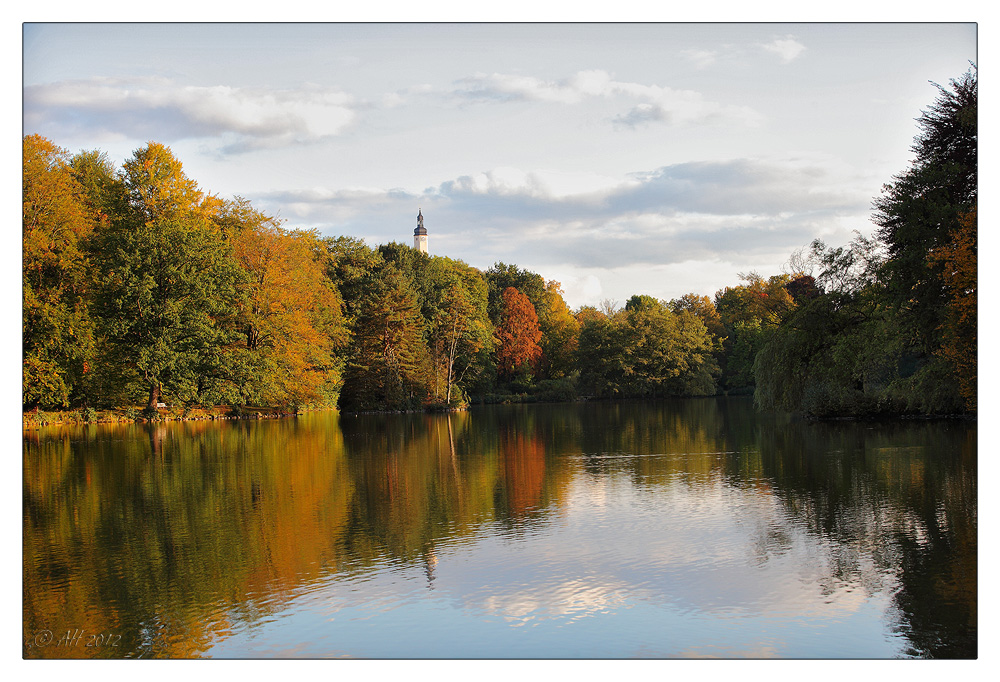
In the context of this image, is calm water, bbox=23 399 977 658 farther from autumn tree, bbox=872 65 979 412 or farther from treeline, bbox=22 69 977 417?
treeline, bbox=22 69 977 417

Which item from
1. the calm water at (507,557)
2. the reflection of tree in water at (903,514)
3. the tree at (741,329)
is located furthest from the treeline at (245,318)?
the reflection of tree in water at (903,514)

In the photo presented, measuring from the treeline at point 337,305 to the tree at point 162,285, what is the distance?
0.24 ft

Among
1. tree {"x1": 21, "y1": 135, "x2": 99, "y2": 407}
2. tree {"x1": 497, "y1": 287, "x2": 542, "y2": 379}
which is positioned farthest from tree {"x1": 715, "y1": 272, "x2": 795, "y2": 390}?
tree {"x1": 21, "y1": 135, "x2": 99, "y2": 407}

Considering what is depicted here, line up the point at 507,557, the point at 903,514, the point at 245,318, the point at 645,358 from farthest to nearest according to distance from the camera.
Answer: the point at 645,358 → the point at 245,318 → the point at 903,514 → the point at 507,557

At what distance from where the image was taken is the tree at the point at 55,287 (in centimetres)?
2420

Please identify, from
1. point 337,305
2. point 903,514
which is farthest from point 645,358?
point 903,514

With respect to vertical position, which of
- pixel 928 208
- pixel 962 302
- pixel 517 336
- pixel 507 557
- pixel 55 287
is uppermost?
pixel 928 208

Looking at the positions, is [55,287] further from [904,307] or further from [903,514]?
[903,514]

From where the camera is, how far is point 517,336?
55.8m

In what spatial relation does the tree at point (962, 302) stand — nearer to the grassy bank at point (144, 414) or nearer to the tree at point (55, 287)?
the tree at point (55, 287)

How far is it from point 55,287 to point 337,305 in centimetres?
1477

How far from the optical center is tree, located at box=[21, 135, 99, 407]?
2420 centimetres

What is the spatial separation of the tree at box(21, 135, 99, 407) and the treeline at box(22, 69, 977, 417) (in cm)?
7
